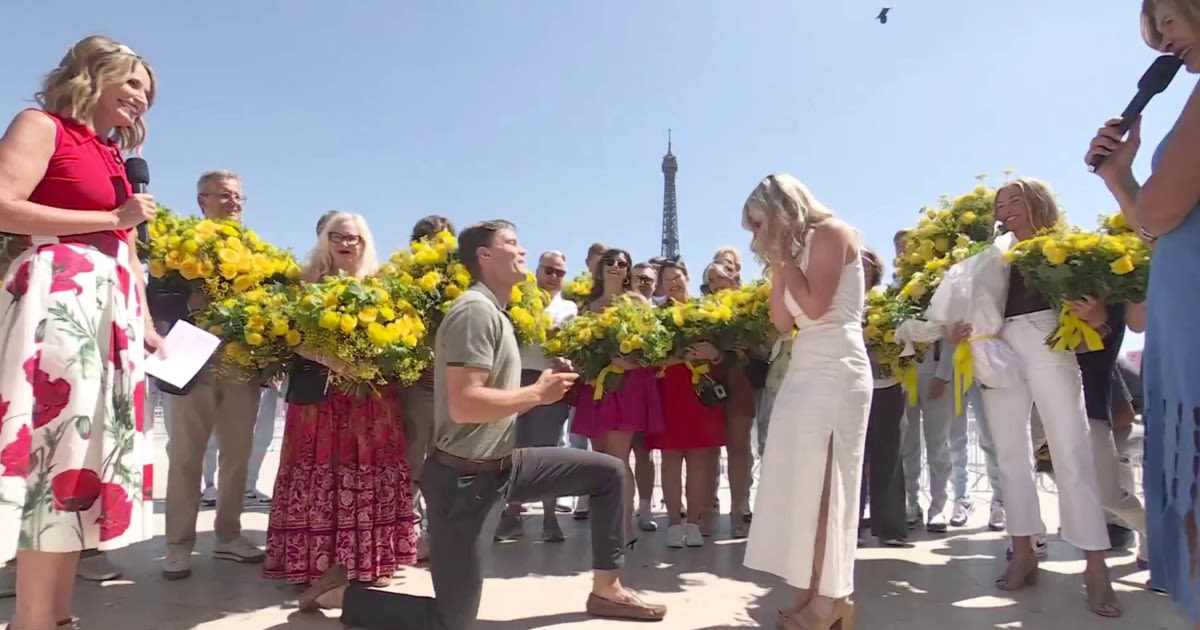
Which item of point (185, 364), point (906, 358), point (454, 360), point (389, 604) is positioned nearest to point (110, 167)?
point (185, 364)

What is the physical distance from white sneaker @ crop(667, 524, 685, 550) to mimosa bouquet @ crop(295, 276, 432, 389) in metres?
2.29

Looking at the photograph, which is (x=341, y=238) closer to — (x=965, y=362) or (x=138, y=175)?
(x=138, y=175)

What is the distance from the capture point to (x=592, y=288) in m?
6.14

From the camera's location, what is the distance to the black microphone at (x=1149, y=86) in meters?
2.01

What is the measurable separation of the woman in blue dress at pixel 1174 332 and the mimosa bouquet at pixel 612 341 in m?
3.05

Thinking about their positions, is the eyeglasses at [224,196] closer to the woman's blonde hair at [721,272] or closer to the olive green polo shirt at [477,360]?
the olive green polo shirt at [477,360]

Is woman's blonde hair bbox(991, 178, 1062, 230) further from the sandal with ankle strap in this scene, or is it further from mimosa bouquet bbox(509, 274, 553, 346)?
mimosa bouquet bbox(509, 274, 553, 346)

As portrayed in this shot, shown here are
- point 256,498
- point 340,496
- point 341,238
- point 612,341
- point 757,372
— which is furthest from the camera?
point 256,498

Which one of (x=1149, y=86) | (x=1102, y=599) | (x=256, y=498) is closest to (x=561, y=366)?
(x=1149, y=86)

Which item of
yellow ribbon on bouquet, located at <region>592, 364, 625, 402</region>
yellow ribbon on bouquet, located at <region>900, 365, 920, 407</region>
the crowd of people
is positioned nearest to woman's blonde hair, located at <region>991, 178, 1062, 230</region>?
the crowd of people

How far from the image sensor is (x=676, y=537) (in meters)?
5.25

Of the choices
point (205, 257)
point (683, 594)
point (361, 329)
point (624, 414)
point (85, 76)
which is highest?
point (85, 76)

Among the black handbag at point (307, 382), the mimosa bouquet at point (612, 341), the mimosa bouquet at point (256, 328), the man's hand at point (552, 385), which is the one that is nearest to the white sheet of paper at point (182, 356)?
the mimosa bouquet at point (256, 328)

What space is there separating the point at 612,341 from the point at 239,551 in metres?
2.68
